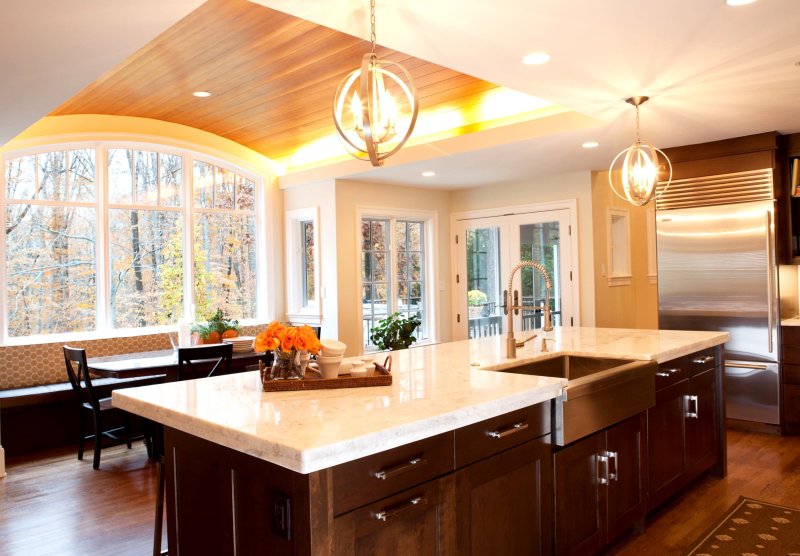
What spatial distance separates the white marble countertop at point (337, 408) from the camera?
4.85 feet

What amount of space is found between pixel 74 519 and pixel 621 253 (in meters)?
5.57

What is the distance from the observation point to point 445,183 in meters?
6.70

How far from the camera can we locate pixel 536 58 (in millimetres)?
2990

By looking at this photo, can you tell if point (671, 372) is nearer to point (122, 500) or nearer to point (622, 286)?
point (122, 500)

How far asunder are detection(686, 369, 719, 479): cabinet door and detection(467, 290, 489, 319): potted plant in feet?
11.7

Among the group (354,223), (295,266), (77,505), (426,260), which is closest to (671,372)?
(77,505)

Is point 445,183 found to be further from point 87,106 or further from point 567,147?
point 87,106

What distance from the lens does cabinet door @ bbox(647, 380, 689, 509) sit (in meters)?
2.93

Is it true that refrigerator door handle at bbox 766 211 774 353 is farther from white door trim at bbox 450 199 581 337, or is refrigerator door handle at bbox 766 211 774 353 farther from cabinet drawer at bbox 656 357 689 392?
cabinet drawer at bbox 656 357 689 392

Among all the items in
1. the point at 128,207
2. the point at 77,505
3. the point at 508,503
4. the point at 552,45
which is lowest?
the point at 77,505

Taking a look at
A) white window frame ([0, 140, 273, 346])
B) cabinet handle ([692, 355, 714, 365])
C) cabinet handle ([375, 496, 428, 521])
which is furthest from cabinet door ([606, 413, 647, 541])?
white window frame ([0, 140, 273, 346])

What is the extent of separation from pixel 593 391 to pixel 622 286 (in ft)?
14.4

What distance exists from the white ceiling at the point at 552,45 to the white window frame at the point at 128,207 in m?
1.42

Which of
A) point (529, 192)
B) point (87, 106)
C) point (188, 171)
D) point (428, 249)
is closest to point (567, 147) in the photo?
point (529, 192)
